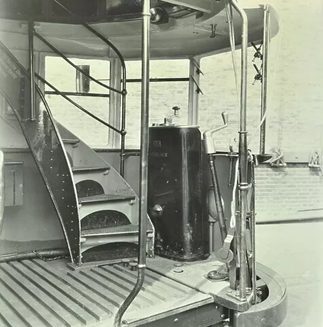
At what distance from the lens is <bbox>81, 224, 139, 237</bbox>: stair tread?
10.9 feet

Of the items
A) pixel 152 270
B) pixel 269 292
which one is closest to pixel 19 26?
pixel 152 270

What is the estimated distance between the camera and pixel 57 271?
3164mm

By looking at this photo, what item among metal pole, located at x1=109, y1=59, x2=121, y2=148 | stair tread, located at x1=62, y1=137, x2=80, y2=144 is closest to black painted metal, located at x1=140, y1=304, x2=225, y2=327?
stair tread, located at x1=62, y1=137, x2=80, y2=144

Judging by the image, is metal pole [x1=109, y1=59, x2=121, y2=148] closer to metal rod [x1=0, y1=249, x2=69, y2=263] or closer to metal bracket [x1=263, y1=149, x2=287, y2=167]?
metal rod [x1=0, y1=249, x2=69, y2=263]

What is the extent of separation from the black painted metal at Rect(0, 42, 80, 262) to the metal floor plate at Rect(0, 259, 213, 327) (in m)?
0.34

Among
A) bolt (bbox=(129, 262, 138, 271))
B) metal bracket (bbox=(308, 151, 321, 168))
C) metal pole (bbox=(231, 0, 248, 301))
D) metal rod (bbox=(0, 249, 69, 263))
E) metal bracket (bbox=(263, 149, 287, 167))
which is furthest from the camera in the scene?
metal bracket (bbox=(308, 151, 321, 168))

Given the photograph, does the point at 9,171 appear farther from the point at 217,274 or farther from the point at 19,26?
the point at 217,274

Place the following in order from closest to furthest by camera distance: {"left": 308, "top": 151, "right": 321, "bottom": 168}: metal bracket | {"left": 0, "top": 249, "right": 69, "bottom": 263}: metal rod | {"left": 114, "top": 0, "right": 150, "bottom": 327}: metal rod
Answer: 1. {"left": 114, "top": 0, "right": 150, "bottom": 327}: metal rod
2. {"left": 0, "top": 249, "right": 69, "bottom": 263}: metal rod
3. {"left": 308, "top": 151, "right": 321, "bottom": 168}: metal bracket

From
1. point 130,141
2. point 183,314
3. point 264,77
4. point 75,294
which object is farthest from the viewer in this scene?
point 130,141

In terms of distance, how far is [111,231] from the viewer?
339cm

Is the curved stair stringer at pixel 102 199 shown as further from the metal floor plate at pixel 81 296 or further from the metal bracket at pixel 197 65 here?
the metal bracket at pixel 197 65

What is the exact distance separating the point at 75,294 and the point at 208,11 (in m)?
2.23

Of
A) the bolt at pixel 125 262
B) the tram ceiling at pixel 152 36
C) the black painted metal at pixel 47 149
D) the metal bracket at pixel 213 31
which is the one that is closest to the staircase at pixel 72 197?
the black painted metal at pixel 47 149

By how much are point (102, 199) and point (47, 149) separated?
59 centimetres
